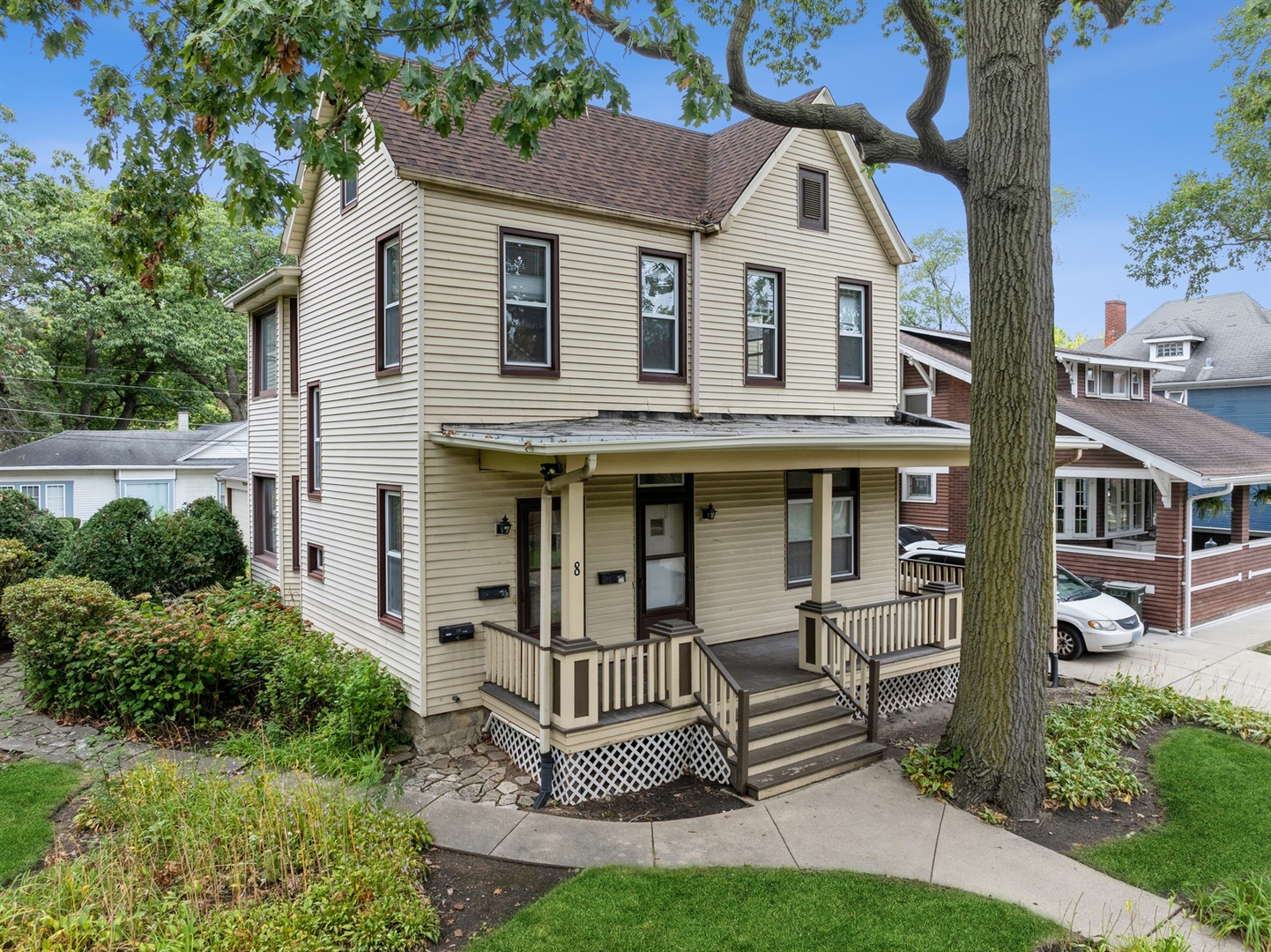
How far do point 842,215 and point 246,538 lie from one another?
13844 millimetres

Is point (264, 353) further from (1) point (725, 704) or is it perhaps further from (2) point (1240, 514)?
(2) point (1240, 514)

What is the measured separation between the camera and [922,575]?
44.5ft

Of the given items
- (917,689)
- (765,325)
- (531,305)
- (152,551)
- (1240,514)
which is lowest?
(917,689)

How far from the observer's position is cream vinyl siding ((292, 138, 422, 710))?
8.66 meters

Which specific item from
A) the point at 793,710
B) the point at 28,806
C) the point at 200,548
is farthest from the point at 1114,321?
the point at 28,806

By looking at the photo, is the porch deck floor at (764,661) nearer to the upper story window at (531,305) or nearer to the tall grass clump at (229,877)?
the tall grass clump at (229,877)

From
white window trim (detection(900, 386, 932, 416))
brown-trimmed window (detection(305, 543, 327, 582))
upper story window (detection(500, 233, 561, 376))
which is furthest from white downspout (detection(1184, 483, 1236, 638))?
brown-trimmed window (detection(305, 543, 327, 582))

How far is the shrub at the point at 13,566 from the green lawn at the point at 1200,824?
15.9 meters

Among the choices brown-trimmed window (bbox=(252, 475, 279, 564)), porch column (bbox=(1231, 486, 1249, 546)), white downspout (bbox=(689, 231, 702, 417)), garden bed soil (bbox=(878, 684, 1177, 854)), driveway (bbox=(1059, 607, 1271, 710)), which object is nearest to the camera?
garden bed soil (bbox=(878, 684, 1177, 854))

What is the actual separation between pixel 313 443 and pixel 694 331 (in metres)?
6.52

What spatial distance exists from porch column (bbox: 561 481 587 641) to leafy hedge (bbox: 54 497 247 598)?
1021cm

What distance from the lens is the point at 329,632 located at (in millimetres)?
11062

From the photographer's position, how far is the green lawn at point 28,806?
6113mm

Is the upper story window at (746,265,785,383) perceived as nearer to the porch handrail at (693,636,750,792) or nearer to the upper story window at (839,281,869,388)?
the upper story window at (839,281,869,388)
